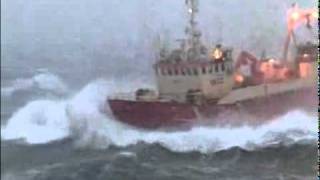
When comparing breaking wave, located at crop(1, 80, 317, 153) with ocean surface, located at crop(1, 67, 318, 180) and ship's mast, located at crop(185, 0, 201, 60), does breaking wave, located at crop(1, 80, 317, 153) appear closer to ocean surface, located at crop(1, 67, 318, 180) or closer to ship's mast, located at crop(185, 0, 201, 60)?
ocean surface, located at crop(1, 67, 318, 180)

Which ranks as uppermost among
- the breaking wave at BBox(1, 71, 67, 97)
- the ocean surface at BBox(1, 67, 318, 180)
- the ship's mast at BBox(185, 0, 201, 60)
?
the ship's mast at BBox(185, 0, 201, 60)

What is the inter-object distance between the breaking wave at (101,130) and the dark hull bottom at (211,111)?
2 cm

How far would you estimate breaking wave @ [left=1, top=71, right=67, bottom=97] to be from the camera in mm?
2129

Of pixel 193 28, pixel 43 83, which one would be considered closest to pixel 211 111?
pixel 193 28

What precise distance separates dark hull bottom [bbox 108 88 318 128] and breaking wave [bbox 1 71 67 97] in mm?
139

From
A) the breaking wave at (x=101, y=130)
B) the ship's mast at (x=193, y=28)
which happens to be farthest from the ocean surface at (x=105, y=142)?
the ship's mast at (x=193, y=28)

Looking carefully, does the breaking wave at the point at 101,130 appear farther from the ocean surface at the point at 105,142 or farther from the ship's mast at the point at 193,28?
the ship's mast at the point at 193,28

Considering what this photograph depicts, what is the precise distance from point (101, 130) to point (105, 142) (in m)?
0.03

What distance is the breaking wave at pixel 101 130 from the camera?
2.07 meters

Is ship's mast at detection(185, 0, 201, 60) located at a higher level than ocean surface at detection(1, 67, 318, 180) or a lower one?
higher

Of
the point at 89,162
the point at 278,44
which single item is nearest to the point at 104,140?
the point at 89,162

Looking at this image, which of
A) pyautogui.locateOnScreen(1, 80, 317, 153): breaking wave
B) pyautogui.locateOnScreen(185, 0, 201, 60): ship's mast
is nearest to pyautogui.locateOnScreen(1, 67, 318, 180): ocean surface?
pyautogui.locateOnScreen(1, 80, 317, 153): breaking wave

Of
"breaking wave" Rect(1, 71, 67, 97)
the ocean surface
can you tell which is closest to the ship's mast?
the ocean surface

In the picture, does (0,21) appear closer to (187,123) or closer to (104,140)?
(104,140)
